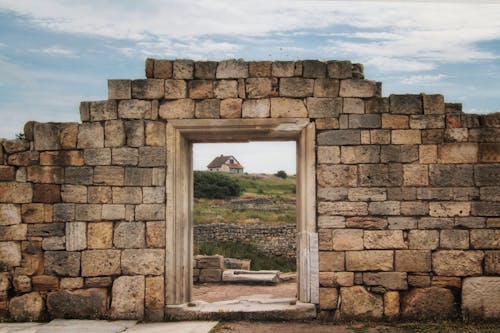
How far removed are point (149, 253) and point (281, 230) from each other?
39.1 feet

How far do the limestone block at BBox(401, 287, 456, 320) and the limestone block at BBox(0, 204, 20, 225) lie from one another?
5.82 meters

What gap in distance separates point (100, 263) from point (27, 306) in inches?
49.4

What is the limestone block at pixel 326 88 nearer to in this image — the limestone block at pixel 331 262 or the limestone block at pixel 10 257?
the limestone block at pixel 331 262

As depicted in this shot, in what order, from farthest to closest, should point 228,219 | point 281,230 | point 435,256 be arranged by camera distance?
1. point 228,219
2. point 281,230
3. point 435,256

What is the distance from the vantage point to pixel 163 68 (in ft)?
23.9

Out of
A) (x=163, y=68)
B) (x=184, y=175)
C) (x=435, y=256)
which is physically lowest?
(x=435, y=256)

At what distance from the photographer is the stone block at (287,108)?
7199 millimetres

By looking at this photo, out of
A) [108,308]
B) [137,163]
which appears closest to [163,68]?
[137,163]

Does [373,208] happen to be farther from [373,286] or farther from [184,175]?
[184,175]

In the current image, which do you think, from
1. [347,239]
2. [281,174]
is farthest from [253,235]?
[281,174]

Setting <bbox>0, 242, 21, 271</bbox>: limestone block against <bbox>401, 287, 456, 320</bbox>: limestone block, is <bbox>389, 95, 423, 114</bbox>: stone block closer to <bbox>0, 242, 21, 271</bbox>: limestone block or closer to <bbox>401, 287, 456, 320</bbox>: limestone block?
<bbox>401, 287, 456, 320</bbox>: limestone block

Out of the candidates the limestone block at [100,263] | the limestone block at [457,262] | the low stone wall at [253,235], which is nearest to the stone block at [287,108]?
the limestone block at [457,262]

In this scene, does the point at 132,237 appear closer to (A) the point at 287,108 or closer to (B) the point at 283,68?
(A) the point at 287,108

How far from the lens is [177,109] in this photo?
23.8 feet
